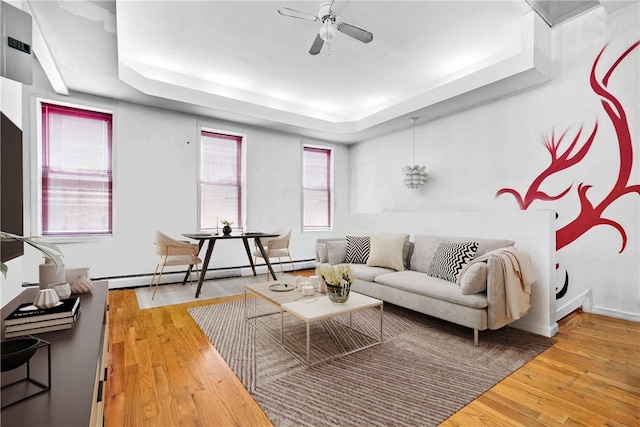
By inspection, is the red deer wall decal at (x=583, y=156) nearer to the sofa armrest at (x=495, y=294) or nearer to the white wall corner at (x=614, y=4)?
the white wall corner at (x=614, y=4)

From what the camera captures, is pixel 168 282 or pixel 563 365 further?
pixel 168 282

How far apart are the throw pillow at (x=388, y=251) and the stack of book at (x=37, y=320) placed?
3.09m

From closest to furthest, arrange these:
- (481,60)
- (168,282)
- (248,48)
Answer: (248,48)
(481,60)
(168,282)

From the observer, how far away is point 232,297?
163 inches

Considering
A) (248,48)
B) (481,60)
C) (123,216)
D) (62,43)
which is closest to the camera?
(62,43)

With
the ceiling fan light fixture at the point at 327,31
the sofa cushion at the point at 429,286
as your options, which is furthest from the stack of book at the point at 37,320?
the ceiling fan light fixture at the point at 327,31

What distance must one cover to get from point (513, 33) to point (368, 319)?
12.4ft

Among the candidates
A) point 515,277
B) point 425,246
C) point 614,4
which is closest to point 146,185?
point 425,246

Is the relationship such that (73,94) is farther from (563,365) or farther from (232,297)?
(563,365)

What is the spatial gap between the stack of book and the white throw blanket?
2.89 meters

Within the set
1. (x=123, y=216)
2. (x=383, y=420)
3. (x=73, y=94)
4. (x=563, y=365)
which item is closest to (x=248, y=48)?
(x=73, y=94)

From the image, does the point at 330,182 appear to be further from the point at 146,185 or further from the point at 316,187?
the point at 146,185

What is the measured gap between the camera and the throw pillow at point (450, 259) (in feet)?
10.0

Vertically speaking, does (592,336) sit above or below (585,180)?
below
